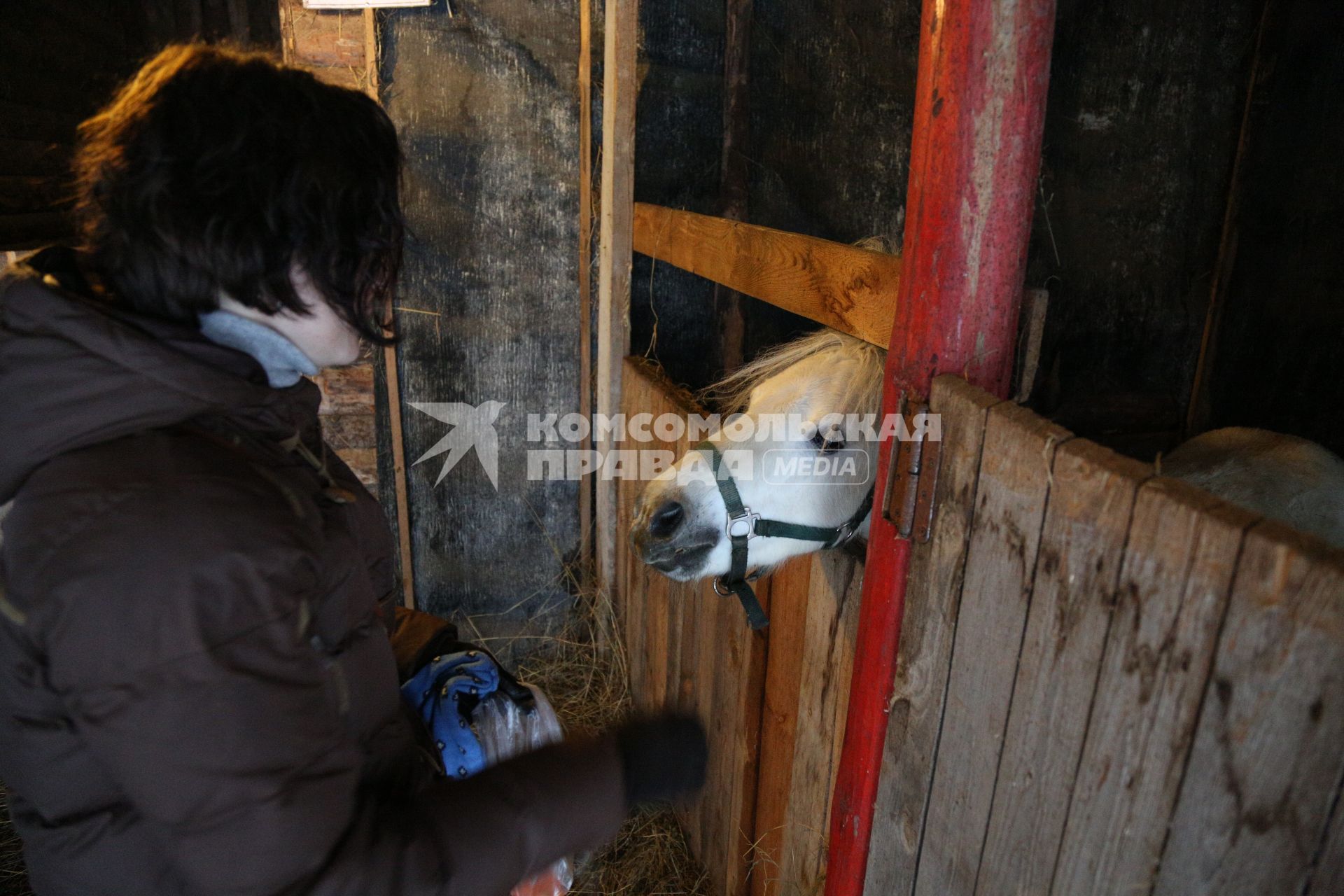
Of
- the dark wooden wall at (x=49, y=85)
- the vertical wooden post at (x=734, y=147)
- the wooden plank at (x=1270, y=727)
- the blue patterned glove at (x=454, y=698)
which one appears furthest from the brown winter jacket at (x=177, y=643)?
the vertical wooden post at (x=734, y=147)

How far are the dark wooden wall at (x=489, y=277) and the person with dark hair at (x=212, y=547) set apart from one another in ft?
7.02

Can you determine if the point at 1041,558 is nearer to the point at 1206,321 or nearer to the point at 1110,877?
the point at 1110,877

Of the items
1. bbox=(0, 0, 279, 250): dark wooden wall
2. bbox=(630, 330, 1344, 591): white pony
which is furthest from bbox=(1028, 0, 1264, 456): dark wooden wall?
bbox=(0, 0, 279, 250): dark wooden wall

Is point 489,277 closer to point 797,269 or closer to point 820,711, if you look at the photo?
point 797,269

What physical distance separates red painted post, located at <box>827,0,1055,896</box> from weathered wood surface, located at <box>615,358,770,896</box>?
84 cm

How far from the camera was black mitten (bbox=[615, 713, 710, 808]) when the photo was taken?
96 centimetres

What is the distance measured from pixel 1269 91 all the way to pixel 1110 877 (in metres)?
2.65

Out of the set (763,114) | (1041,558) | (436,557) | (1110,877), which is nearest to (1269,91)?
(763,114)

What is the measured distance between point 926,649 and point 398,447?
8.19ft

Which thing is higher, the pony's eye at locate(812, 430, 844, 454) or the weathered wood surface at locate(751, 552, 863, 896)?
the pony's eye at locate(812, 430, 844, 454)

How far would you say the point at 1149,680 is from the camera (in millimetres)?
665

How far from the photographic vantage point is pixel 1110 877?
73cm

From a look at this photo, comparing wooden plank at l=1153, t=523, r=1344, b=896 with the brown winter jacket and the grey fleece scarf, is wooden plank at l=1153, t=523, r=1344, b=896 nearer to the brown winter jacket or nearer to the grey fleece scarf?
the brown winter jacket

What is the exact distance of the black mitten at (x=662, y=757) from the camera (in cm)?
96
